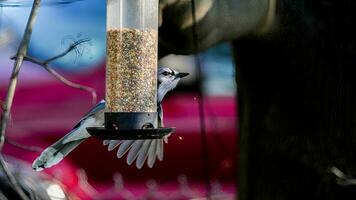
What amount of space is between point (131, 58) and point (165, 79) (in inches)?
16.9

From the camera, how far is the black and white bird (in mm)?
3307

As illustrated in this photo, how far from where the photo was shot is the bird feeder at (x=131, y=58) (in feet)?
9.44

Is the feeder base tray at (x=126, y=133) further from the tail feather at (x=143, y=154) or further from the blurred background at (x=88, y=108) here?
the blurred background at (x=88, y=108)

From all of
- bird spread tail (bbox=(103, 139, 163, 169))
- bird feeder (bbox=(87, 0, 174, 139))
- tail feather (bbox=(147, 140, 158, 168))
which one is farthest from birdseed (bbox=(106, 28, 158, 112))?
tail feather (bbox=(147, 140, 158, 168))

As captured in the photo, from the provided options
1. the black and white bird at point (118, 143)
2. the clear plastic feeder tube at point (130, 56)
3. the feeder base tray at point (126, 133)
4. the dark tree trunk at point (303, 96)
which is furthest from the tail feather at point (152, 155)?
the feeder base tray at point (126, 133)

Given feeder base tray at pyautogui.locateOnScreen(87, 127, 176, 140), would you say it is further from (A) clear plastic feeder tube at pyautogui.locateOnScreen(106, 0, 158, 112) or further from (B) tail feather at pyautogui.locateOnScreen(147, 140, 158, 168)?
(B) tail feather at pyautogui.locateOnScreen(147, 140, 158, 168)

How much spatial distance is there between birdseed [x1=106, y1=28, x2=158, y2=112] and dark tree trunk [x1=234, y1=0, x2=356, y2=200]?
729 millimetres

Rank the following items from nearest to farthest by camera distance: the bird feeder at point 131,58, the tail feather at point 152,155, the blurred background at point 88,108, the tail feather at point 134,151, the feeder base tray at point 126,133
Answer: the feeder base tray at point 126,133 < the bird feeder at point 131,58 < the tail feather at point 134,151 < the tail feather at point 152,155 < the blurred background at point 88,108

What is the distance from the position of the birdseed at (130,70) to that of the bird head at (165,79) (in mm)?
299

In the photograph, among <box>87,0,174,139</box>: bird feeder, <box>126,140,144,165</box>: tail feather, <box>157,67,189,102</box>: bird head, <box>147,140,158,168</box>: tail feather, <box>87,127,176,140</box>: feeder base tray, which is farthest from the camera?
<box>147,140,158,168</box>: tail feather

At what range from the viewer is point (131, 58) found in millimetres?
2885

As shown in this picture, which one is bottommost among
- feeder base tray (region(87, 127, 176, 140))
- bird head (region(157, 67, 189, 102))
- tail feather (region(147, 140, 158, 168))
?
tail feather (region(147, 140, 158, 168))

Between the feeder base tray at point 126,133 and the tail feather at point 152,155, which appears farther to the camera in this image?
the tail feather at point 152,155

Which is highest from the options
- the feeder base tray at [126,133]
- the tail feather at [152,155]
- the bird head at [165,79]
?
the bird head at [165,79]
